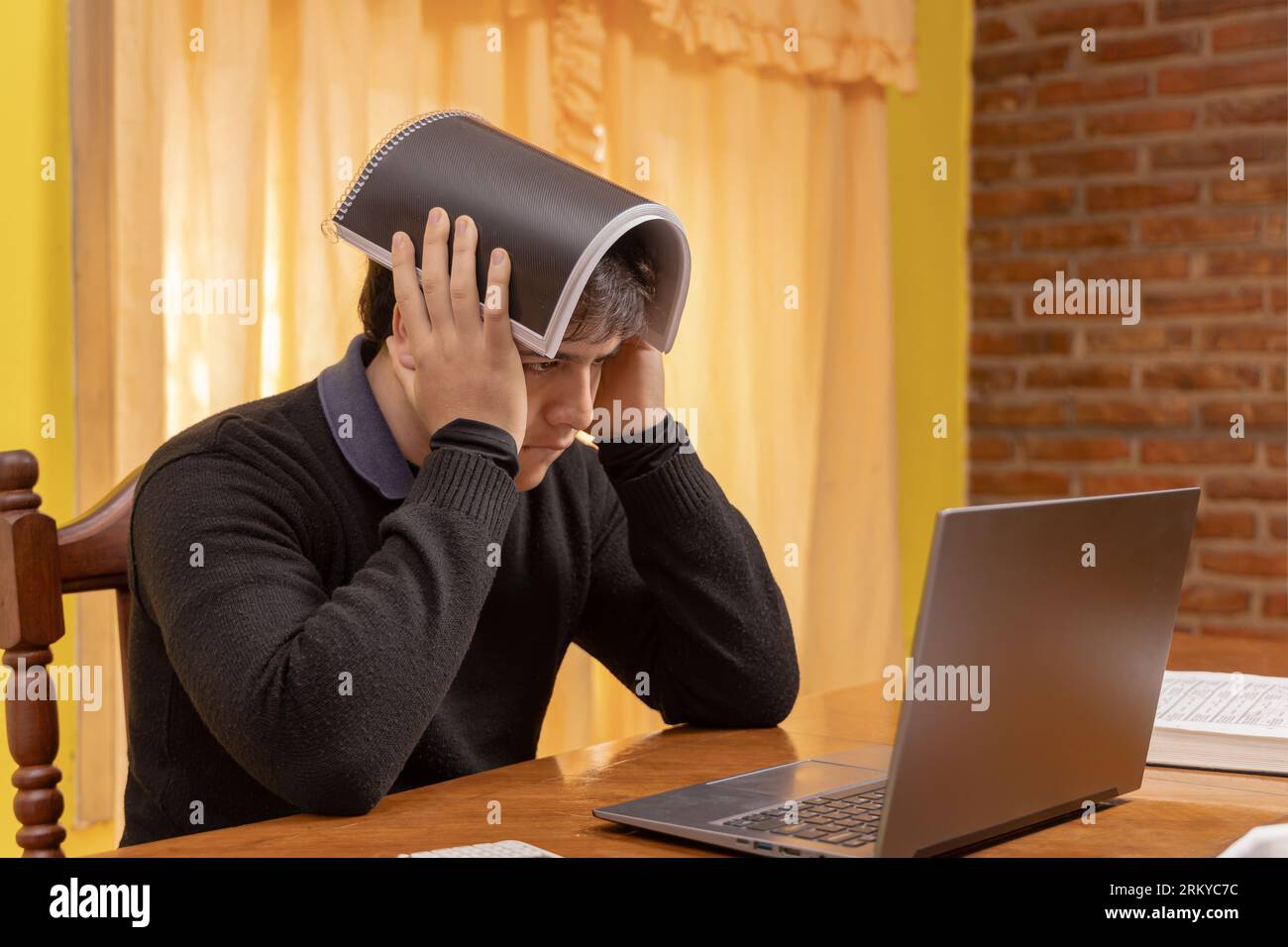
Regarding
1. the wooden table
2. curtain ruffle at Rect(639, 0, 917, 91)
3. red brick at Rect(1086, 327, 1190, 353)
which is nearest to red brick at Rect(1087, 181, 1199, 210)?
red brick at Rect(1086, 327, 1190, 353)

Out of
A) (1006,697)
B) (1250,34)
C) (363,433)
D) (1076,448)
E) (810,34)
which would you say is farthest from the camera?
(1076,448)

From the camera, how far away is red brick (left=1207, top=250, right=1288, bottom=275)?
2633 mm

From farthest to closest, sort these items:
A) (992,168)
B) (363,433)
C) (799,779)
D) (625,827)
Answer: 1. (992,168)
2. (363,433)
3. (799,779)
4. (625,827)

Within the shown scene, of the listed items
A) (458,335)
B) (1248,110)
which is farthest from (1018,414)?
(458,335)

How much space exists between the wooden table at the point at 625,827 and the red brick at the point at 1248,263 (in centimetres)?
184

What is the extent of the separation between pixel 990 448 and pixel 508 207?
2.17 m

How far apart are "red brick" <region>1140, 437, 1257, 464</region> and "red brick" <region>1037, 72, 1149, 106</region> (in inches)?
28.4

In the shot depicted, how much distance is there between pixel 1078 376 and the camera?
113 inches

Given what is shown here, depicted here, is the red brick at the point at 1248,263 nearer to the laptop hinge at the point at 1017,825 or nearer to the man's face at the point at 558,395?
the man's face at the point at 558,395

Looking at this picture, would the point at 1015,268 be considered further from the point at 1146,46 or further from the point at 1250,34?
the point at 1250,34

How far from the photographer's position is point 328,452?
1.20m

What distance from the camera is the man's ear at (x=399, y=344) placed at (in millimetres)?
1182

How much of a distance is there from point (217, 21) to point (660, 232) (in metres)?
0.78
